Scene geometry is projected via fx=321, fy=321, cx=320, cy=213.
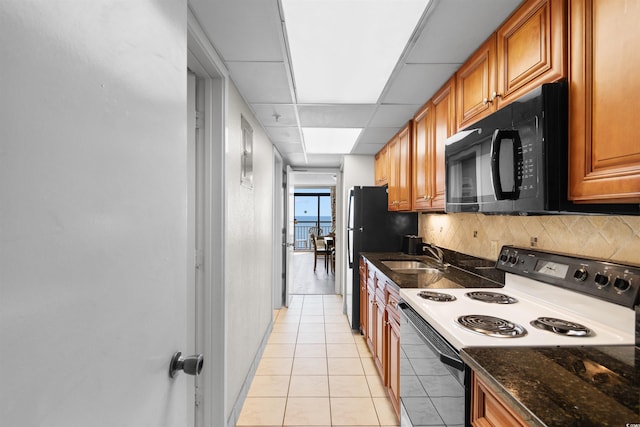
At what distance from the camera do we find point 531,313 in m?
1.43

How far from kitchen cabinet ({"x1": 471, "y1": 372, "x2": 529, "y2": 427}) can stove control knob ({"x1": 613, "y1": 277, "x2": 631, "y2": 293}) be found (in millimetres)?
620

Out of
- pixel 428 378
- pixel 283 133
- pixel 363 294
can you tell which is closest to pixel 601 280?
pixel 428 378

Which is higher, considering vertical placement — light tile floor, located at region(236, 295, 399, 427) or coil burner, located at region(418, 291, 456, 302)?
coil burner, located at region(418, 291, 456, 302)

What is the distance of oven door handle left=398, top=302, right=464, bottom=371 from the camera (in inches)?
44.3

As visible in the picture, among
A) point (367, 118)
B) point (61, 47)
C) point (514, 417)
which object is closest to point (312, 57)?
point (367, 118)

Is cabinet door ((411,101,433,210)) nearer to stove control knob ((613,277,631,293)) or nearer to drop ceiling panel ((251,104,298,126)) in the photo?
drop ceiling panel ((251,104,298,126))

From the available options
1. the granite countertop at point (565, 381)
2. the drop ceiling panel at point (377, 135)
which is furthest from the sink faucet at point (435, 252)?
the granite countertop at point (565, 381)

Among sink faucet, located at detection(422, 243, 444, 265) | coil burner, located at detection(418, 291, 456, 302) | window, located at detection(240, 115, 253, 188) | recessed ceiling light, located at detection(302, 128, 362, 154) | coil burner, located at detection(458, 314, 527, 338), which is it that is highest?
recessed ceiling light, located at detection(302, 128, 362, 154)

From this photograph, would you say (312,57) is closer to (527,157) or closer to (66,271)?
(527,157)

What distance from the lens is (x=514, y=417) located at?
828mm

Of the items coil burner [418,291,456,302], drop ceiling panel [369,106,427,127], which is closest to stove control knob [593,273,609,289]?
coil burner [418,291,456,302]

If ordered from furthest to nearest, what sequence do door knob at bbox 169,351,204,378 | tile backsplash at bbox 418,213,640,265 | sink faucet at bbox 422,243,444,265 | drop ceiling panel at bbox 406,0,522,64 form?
sink faucet at bbox 422,243,444,265 → drop ceiling panel at bbox 406,0,522,64 → tile backsplash at bbox 418,213,640,265 → door knob at bbox 169,351,204,378

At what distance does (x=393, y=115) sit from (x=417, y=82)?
71cm

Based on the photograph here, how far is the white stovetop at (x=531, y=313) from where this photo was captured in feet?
3.65
